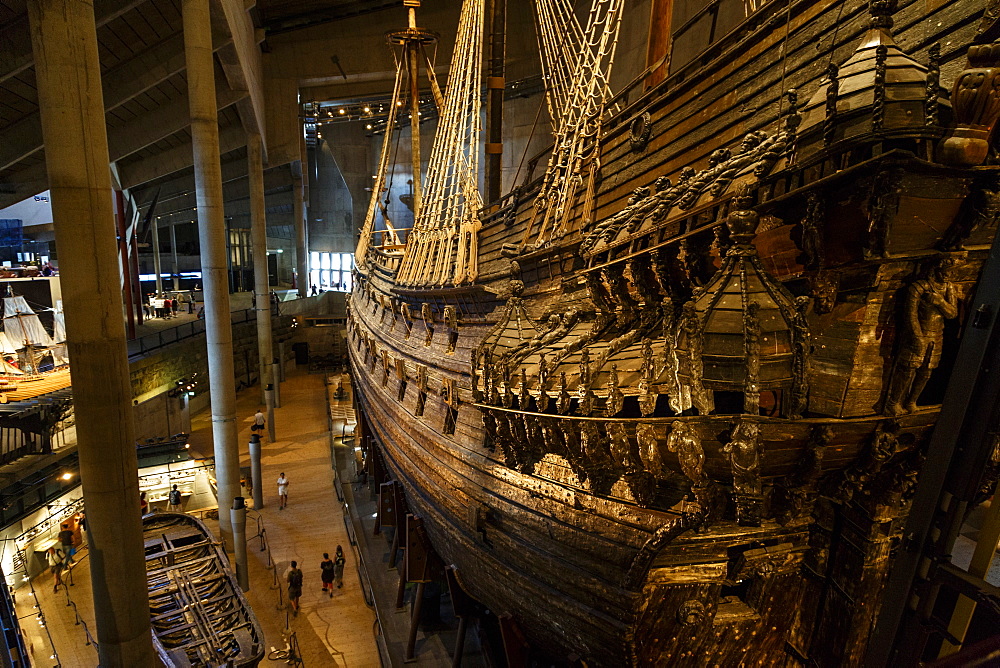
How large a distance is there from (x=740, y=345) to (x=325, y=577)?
602 cm

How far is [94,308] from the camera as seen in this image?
3410 millimetres

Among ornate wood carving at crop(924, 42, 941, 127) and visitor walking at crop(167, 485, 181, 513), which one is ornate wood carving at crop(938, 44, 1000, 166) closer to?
ornate wood carving at crop(924, 42, 941, 127)

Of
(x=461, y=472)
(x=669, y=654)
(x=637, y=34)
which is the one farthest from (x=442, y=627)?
(x=637, y=34)

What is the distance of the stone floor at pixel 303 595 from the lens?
5590 mm

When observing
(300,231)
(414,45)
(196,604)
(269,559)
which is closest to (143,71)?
(414,45)

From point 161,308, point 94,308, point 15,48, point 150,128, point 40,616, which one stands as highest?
point 150,128

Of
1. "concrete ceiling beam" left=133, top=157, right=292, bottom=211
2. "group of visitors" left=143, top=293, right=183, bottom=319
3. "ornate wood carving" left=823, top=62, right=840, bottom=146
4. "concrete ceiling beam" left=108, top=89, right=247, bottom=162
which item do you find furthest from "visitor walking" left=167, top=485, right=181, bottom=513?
"group of visitors" left=143, top=293, right=183, bottom=319

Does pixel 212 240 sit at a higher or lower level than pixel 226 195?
lower

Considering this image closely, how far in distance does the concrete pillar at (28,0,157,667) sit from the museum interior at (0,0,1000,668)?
2cm

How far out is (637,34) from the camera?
355 inches

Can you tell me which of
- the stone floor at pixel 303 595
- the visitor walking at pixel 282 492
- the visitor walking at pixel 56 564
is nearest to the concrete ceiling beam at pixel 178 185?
the stone floor at pixel 303 595

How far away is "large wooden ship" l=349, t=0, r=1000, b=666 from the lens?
1728 mm

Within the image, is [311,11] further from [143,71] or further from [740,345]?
[740,345]

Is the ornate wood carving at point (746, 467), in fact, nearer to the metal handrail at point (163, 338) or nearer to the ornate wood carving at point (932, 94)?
the ornate wood carving at point (932, 94)
